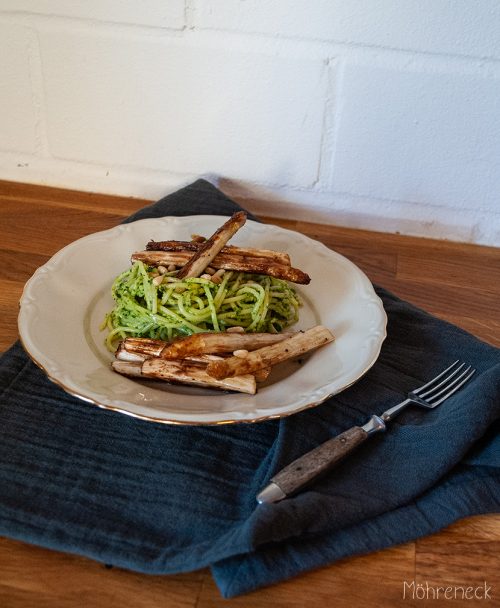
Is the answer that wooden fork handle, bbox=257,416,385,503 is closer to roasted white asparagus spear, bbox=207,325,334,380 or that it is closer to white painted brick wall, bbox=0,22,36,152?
roasted white asparagus spear, bbox=207,325,334,380

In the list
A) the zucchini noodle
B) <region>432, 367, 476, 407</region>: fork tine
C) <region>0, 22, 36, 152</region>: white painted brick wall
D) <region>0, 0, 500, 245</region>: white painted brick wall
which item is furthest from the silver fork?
<region>0, 22, 36, 152</region>: white painted brick wall

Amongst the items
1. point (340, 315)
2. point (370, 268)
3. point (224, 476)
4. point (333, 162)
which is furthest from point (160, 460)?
point (333, 162)

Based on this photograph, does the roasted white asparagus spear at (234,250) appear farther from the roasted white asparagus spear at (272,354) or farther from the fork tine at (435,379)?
the fork tine at (435,379)

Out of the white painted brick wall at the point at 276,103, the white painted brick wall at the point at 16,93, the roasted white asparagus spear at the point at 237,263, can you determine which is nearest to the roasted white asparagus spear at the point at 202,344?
the roasted white asparagus spear at the point at 237,263

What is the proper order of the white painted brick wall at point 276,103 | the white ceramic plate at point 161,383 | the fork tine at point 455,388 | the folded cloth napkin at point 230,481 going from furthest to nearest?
the white painted brick wall at point 276,103
the fork tine at point 455,388
the white ceramic plate at point 161,383
the folded cloth napkin at point 230,481

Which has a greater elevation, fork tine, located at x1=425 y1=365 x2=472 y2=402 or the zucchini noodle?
the zucchini noodle

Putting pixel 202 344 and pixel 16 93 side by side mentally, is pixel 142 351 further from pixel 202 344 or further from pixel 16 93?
pixel 16 93
